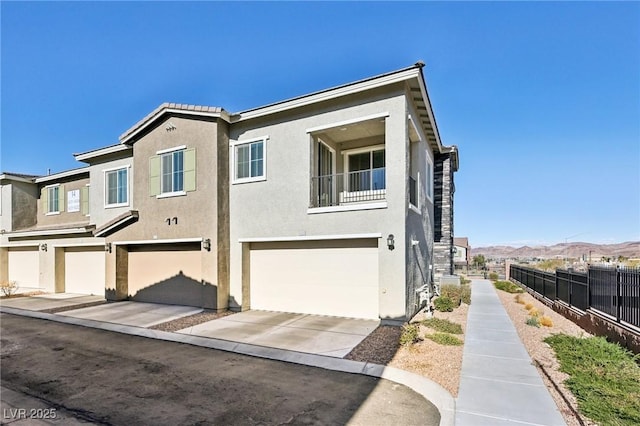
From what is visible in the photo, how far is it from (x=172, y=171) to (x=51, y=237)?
1073cm

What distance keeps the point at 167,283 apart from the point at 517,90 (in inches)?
731

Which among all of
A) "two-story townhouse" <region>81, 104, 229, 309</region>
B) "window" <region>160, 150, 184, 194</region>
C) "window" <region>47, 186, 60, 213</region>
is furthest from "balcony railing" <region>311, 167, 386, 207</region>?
"window" <region>47, 186, 60, 213</region>

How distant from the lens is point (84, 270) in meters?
17.3

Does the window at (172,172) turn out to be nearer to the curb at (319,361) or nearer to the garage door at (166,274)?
the garage door at (166,274)

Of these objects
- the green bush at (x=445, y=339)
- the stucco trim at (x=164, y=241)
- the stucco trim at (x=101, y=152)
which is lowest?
the green bush at (x=445, y=339)

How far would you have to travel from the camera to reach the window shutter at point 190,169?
1270 centimetres

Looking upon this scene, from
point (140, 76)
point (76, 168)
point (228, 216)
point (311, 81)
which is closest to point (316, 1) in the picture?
point (311, 81)

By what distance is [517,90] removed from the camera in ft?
51.8

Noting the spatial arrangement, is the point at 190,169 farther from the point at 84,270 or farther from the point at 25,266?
the point at 25,266

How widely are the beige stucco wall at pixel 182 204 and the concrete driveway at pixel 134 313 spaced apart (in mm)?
1421

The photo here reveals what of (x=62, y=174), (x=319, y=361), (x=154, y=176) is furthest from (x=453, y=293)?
(x=62, y=174)

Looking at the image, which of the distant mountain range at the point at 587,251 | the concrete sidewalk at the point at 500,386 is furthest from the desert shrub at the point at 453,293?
the distant mountain range at the point at 587,251

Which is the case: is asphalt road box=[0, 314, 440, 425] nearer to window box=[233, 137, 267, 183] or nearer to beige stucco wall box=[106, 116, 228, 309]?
beige stucco wall box=[106, 116, 228, 309]

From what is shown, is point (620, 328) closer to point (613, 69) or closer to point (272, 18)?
point (613, 69)
